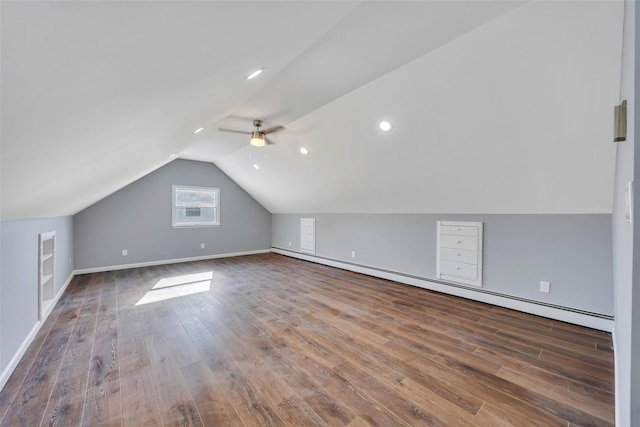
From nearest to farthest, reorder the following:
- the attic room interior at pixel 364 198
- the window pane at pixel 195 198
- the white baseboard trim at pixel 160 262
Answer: the attic room interior at pixel 364 198, the white baseboard trim at pixel 160 262, the window pane at pixel 195 198

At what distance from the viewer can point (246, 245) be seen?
725 cm

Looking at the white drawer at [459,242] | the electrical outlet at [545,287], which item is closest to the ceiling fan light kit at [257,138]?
the white drawer at [459,242]

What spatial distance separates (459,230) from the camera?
3.68 meters

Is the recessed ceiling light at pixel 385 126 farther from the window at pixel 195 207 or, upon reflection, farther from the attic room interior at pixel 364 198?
the window at pixel 195 207

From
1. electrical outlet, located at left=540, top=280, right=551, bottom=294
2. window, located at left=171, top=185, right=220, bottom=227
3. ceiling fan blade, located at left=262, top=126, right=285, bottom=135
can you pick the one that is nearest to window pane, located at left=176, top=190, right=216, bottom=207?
window, located at left=171, top=185, right=220, bottom=227

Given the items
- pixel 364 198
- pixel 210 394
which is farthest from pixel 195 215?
pixel 210 394

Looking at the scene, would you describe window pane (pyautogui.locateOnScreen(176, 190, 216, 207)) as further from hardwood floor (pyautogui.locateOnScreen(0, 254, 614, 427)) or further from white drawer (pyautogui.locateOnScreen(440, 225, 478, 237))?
white drawer (pyautogui.locateOnScreen(440, 225, 478, 237))

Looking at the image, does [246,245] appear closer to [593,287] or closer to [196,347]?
[196,347]

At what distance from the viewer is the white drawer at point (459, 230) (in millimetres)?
3547

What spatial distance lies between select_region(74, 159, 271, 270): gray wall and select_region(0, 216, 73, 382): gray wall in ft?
8.54

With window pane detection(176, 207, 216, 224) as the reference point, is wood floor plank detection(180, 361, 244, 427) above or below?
below

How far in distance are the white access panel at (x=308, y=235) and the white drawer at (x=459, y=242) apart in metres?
3.04

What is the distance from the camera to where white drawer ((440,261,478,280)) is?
11.6 ft

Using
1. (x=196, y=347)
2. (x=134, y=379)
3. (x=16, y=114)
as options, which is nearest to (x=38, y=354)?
(x=134, y=379)
